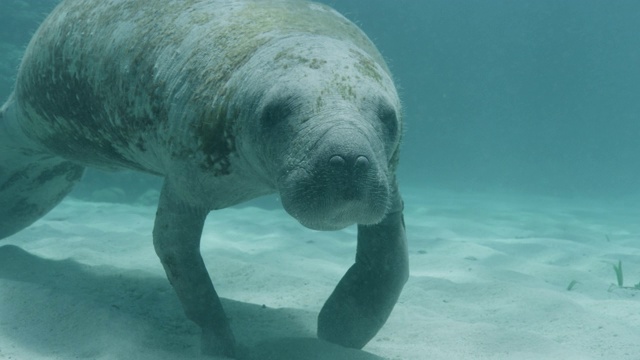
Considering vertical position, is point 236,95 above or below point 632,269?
above

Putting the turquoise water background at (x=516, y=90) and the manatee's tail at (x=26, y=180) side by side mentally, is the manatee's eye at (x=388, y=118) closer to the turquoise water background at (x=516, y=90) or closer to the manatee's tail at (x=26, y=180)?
the manatee's tail at (x=26, y=180)

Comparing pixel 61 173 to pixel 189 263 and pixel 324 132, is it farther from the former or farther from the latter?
pixel 324 132

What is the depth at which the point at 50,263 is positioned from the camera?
5.61m

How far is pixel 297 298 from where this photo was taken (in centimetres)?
542

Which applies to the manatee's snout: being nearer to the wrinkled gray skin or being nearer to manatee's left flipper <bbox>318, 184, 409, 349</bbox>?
the wrinkled gray skin

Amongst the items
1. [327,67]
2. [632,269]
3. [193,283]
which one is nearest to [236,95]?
[327,67]

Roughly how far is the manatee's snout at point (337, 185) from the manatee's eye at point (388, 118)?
0.28 meters

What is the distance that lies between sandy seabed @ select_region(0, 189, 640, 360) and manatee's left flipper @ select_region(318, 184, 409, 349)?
0.70 feet

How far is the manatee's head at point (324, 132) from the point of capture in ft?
8.11

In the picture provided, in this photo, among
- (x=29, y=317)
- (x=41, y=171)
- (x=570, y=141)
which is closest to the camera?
(x=29, y=317)

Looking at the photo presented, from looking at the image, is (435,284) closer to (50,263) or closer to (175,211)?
(175,211)

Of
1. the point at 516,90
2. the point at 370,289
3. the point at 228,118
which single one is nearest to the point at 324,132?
the point at 228,118

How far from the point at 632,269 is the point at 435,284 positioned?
140 inches

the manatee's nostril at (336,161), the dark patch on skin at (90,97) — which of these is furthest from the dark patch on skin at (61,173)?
the manatee's nostril at (336,161)
